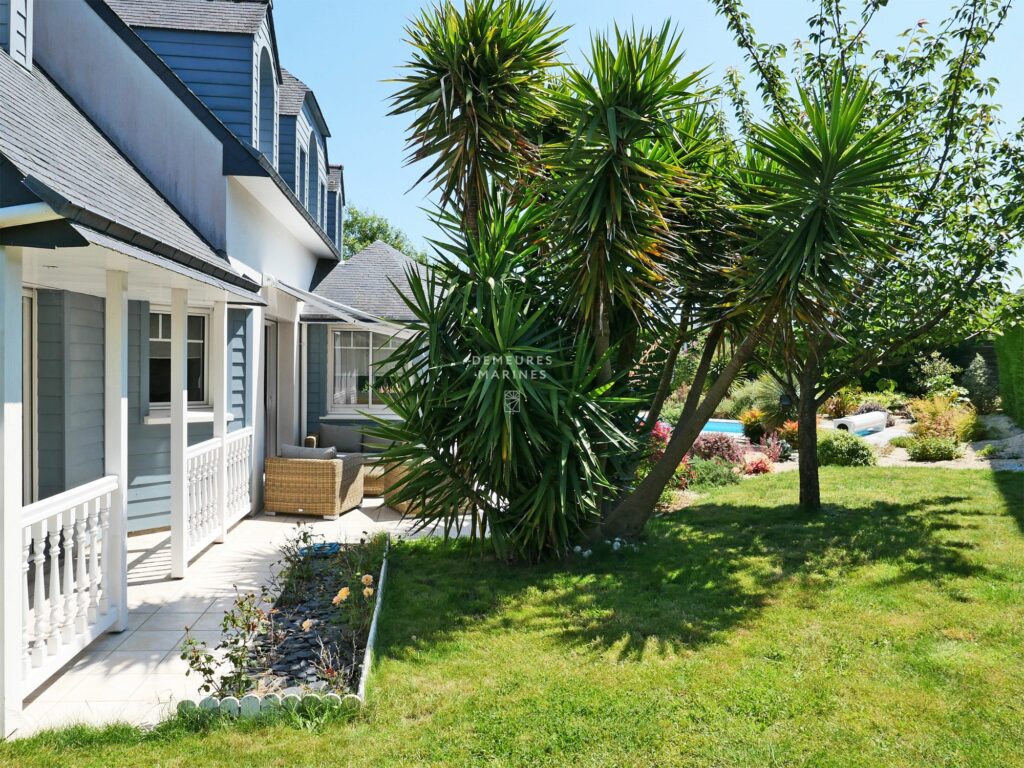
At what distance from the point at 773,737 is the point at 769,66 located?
32.8ft

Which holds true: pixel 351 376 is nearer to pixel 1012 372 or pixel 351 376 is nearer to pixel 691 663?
pixel 691 663

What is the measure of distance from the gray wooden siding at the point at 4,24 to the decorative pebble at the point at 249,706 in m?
7.61

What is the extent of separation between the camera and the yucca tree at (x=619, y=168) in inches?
288

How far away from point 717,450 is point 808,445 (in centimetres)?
573

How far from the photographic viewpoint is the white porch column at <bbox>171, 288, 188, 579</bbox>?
802cm

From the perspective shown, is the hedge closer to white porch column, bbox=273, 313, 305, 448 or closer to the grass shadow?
the grass shadow

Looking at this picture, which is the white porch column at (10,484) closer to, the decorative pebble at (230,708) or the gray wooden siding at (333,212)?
the decorative pebble at (230,708)

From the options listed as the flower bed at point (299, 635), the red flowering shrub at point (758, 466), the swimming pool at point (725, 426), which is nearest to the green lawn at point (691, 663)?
the flower bed at point (299, 635)

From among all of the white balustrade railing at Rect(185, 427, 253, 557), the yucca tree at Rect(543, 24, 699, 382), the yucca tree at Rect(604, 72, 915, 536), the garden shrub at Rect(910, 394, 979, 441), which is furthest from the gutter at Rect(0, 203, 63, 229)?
the garden shrub at Rect(910, 394, 979, 441)

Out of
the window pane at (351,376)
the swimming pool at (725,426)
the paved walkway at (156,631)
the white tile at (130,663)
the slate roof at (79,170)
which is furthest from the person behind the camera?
the swimming pool at (725,426)

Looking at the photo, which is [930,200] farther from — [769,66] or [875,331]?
[769,66]

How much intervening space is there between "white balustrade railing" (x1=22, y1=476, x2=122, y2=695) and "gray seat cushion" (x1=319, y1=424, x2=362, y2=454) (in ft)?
25.5

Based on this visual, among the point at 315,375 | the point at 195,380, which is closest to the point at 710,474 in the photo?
the point at 315,375

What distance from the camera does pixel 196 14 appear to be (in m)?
11.1
